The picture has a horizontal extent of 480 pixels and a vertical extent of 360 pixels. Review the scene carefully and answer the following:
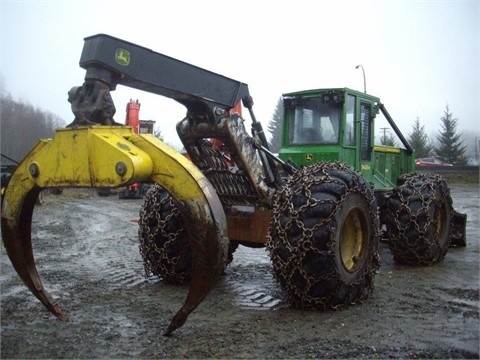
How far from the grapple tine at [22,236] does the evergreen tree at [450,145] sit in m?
39.1

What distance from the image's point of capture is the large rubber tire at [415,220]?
21.4 feet

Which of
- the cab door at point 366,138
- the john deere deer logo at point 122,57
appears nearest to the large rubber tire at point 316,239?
the john deere deer logo at point 122,57

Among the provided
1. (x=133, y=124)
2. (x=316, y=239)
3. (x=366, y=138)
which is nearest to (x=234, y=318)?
(x=316, y=239)

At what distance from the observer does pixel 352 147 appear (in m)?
6.52

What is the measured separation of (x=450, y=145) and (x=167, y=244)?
125ft

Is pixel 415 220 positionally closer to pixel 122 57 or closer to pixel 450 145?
pixel 122 57

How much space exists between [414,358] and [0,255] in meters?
5.92

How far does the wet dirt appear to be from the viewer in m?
3.43

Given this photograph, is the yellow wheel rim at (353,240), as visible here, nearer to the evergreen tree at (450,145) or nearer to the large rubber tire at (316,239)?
the large rubber tire at (316,239)

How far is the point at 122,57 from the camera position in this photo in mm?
3611

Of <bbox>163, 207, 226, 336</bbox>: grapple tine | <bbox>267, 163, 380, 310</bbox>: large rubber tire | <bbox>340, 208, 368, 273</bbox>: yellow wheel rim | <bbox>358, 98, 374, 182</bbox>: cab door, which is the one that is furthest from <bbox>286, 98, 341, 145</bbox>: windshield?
<bbox>163, 207, 226, 336</bbox>: grapple tine

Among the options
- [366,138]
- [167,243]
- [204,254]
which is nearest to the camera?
[204,254]

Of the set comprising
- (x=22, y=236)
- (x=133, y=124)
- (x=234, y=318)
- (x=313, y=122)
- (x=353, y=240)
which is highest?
(x=133, y=124)

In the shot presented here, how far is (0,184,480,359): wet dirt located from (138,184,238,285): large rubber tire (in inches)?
6.8
